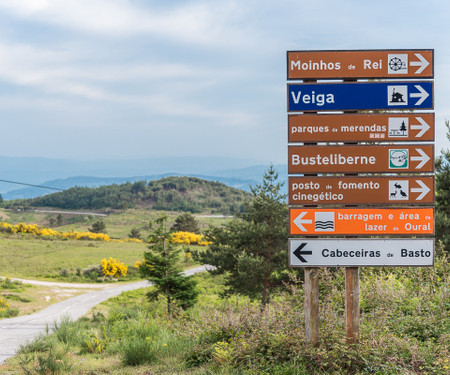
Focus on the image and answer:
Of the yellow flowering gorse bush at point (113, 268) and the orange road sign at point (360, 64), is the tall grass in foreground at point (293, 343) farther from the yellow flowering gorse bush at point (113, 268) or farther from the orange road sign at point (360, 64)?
the yellow flowering gorse bush at point (113, 268)

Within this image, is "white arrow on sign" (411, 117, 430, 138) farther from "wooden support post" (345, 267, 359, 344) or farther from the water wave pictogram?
"wooden support post" (345, 267, 359, 344)

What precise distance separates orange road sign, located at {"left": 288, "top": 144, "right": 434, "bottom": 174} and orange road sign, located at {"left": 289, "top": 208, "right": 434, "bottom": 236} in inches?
22.5

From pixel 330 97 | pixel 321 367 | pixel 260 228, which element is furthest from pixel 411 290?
pixel 260 228

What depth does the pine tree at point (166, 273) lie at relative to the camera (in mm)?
20438

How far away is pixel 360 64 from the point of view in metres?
6.43

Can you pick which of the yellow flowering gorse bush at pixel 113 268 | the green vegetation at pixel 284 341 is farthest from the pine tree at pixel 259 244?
the yellow flowering gorse bush at pixel 113 268

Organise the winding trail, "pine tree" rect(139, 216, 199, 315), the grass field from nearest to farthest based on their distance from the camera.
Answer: the winding trail
"pine tree" rect(139, 216, 199, 315)
the grass field

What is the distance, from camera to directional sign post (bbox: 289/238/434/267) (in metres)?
6.27

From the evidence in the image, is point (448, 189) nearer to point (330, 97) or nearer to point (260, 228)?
point (260, 228)

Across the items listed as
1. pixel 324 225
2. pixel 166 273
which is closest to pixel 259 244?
pixel 166 273

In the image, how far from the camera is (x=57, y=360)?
6.73 meters

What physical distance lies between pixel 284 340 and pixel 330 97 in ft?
11.2

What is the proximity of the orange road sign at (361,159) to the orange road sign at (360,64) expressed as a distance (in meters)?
1.02

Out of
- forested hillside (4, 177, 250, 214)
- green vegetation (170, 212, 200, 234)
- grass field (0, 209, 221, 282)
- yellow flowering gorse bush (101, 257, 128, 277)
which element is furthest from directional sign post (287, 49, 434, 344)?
forested hillside (4, 177, 250, 214)
